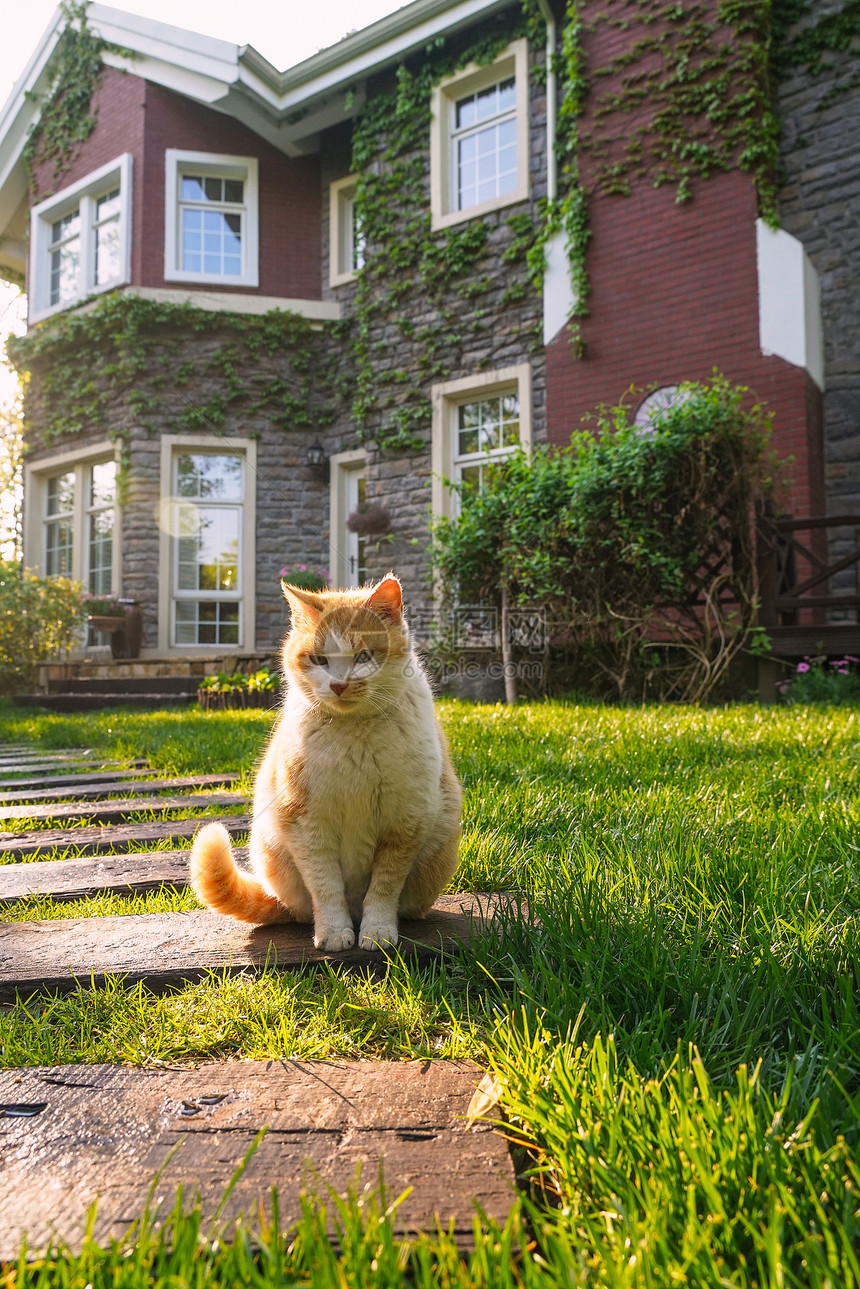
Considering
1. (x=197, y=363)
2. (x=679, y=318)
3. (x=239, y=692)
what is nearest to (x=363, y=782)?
(x=239, y=692)

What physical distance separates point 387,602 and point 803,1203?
1452 mm

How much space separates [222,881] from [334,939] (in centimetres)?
28

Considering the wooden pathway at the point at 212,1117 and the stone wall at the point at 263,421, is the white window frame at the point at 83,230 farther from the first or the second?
the wooden pathway at the point at 212,1117

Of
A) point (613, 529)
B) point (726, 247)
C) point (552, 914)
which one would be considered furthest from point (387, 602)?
point (726, 247)

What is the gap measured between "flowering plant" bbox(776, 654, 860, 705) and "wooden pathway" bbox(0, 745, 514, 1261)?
5680 millimetres

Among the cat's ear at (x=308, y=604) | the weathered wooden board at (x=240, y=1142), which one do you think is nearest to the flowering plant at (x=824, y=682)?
the cat's ear at (x=308, y=604)

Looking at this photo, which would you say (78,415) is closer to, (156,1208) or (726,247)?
(726,247)

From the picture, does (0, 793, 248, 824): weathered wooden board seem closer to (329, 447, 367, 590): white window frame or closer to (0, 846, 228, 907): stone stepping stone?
(0, 846, 228, 907): stone stepping stone

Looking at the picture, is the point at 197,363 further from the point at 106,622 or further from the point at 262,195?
the point at 106,622

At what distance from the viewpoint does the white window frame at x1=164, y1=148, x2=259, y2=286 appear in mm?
12492

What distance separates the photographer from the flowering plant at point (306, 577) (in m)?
11.1

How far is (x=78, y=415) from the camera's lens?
12.9 meters

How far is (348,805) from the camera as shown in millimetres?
1703

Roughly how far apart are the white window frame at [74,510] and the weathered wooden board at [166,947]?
441 inches
